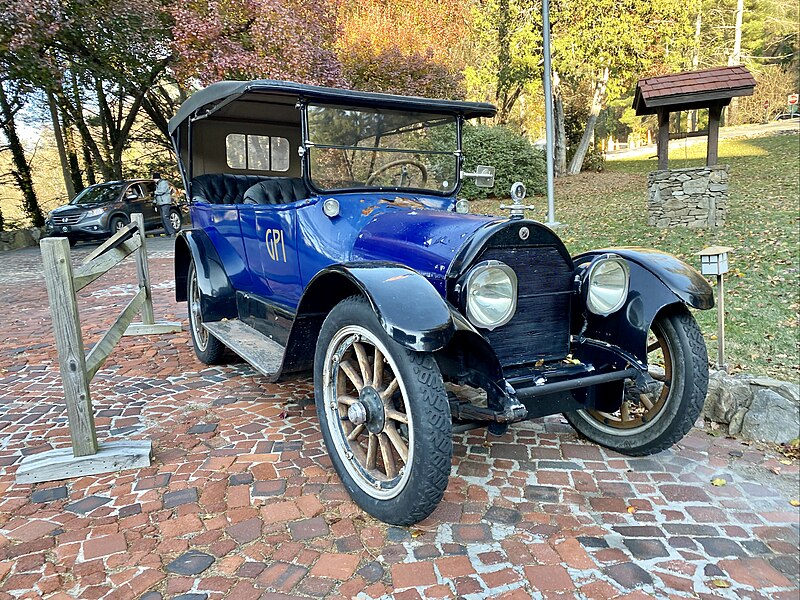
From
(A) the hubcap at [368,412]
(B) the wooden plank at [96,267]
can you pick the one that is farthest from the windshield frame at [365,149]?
(B) the wooden plank at [96,267]

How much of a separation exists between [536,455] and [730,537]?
0.98 m

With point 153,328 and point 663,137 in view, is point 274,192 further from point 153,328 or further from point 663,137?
point 663,137

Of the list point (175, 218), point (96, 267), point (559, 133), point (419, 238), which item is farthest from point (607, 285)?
point (559, 133)

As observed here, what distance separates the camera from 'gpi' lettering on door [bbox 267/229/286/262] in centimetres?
360

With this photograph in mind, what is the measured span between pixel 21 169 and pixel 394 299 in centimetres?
1736

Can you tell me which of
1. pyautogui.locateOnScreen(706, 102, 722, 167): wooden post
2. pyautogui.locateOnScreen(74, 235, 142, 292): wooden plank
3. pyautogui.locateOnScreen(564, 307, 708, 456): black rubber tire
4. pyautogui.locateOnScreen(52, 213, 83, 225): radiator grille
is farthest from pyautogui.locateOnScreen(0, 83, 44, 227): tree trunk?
pyautogui.locateOnScreen(564, 307, 708, 456): black rubber tire

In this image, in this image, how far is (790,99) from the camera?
29750mm

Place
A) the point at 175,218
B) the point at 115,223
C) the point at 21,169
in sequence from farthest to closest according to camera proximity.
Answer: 1. the point at 175,218
2. the point at 21,169
3. the point at 115,223

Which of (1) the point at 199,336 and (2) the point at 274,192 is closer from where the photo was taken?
(2) the point at 274,192

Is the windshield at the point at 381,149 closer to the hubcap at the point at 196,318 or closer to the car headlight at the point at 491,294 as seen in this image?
the car headlight at the point at 491,294

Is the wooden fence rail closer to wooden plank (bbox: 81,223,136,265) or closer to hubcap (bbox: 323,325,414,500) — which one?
wooden plank (bbox: 81,223,136,265)

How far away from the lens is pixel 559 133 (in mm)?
20156

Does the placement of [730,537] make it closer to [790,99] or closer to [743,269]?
[743,269]

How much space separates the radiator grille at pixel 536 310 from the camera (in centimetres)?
269
